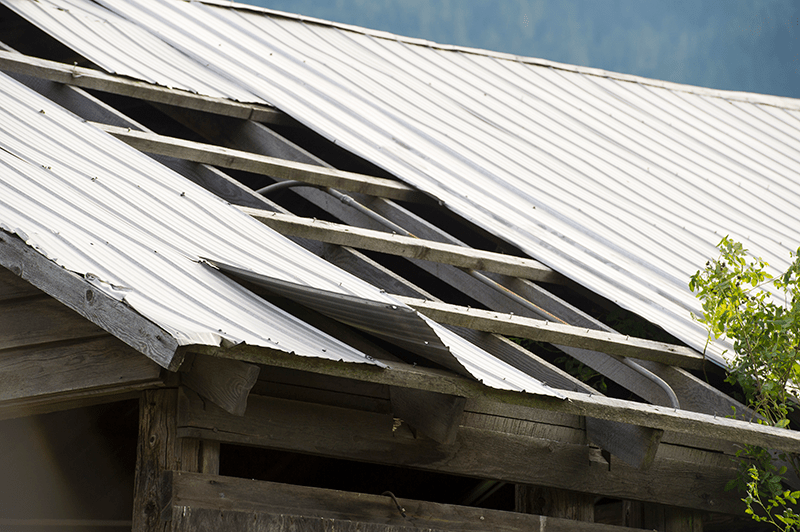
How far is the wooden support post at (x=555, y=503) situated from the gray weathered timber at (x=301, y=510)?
24cm

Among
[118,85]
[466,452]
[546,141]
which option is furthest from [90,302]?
[546,141]

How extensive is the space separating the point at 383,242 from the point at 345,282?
2.05 feet

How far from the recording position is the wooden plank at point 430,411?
307cm

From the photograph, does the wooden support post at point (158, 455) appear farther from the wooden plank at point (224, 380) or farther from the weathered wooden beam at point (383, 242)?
the weathered wooden beam at point (383, 242)

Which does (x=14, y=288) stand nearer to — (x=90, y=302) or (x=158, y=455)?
(x=90, y=302)

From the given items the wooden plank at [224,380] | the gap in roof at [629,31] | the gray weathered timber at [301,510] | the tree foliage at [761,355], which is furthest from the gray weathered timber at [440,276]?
the gap in roof at [629,31]

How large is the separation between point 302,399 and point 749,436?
1.79 metres

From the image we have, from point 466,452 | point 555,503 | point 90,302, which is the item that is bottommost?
point 555,503

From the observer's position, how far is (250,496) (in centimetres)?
303

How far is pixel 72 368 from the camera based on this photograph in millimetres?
2869

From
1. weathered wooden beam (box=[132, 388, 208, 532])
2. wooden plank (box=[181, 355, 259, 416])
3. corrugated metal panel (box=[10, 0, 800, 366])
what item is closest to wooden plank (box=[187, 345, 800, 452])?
wooden plank (box=[181, 355, 259, 416])

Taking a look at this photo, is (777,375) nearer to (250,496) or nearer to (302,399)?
(302,399)

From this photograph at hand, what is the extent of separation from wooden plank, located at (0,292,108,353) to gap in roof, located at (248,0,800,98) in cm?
1541

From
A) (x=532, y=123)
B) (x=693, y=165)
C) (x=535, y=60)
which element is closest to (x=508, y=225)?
(x=532, y=123)
